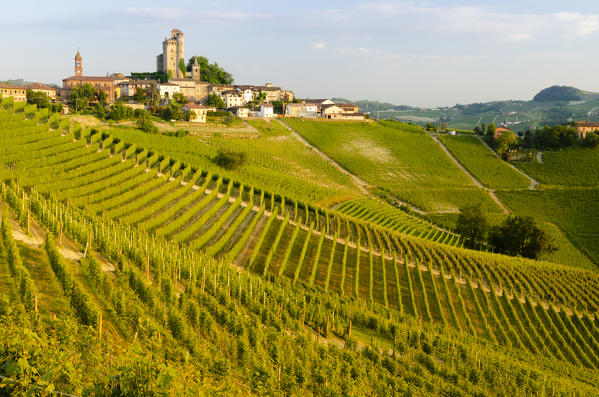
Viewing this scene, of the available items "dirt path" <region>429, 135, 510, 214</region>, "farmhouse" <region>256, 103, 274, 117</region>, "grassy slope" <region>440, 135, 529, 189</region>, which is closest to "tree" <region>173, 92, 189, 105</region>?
"farmhouse" <region>256, 103, 274, 117</region>

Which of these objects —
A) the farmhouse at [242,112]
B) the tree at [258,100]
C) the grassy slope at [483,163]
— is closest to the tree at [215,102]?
the farmhouse at [242,112]

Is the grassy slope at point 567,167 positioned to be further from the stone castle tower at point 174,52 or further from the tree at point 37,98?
the stone castle tower at point 174,52

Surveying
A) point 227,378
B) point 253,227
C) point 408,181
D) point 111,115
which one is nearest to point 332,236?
point 253,227

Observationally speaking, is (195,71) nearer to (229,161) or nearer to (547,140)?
(229,161)

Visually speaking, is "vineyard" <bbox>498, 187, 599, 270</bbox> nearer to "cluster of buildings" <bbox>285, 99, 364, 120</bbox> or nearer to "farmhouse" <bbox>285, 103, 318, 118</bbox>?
"cluster of buildings" <bbox>285, 99, 364, 120</bbox>

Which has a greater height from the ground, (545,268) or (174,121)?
(174,121)

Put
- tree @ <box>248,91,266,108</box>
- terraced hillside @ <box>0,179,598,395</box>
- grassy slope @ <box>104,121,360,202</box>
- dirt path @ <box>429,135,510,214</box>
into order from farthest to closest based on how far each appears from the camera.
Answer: tree @ <box>248,91,266,108</box> < dirt path @ <box>429,135,510,214</box> < grassy slope @ <box>104,121,360,202</box> < terraced hillside @ <box>0,179,598,395</box>

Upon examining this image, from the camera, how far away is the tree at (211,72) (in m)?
117

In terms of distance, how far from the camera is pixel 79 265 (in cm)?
1736

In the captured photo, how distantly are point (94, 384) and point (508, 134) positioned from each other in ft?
280

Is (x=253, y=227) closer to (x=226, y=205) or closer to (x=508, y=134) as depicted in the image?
(x=226, y=205)

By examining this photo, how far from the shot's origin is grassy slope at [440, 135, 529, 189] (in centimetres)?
6938

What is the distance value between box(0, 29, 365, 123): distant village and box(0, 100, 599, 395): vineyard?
48.0 m

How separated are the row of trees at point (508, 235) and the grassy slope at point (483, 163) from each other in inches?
962
